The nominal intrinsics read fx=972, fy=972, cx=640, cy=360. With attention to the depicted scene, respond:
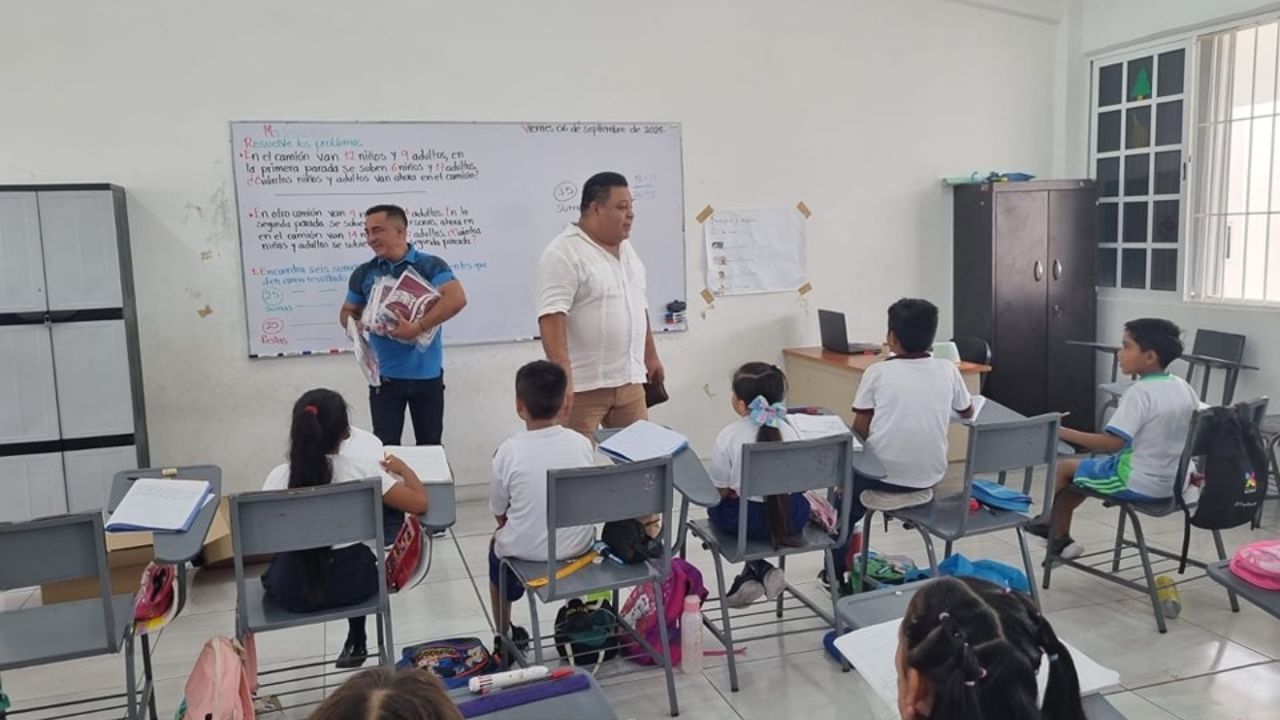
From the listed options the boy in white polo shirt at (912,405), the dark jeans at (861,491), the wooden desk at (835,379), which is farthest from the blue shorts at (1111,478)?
the wooden desk at (835,379)

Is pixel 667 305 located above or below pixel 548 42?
below

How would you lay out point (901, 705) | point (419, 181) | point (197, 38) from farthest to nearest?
point (419, 181) < point (197, 38) < point (901, 705)

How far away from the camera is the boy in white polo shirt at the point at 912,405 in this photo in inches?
126

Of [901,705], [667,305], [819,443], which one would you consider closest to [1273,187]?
[667,305]

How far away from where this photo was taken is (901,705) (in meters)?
1.32

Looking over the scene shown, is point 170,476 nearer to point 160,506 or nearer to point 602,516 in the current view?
point 160,506

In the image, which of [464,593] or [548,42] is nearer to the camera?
[464,593]

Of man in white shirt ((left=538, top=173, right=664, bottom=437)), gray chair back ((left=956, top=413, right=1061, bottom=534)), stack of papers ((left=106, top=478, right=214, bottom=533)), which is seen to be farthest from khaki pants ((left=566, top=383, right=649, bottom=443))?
stack of papers ((left=106, top=478, right=214, bottom=533))

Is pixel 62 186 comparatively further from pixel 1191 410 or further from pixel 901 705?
pixel 1191 410

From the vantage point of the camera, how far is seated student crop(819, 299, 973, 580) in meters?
3.20

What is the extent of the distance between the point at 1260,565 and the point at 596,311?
214 cm

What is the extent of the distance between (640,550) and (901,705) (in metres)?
1.52

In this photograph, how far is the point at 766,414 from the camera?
295cm

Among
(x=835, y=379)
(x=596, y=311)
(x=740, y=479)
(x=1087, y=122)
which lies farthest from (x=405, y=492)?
(x=1087, y=122)
